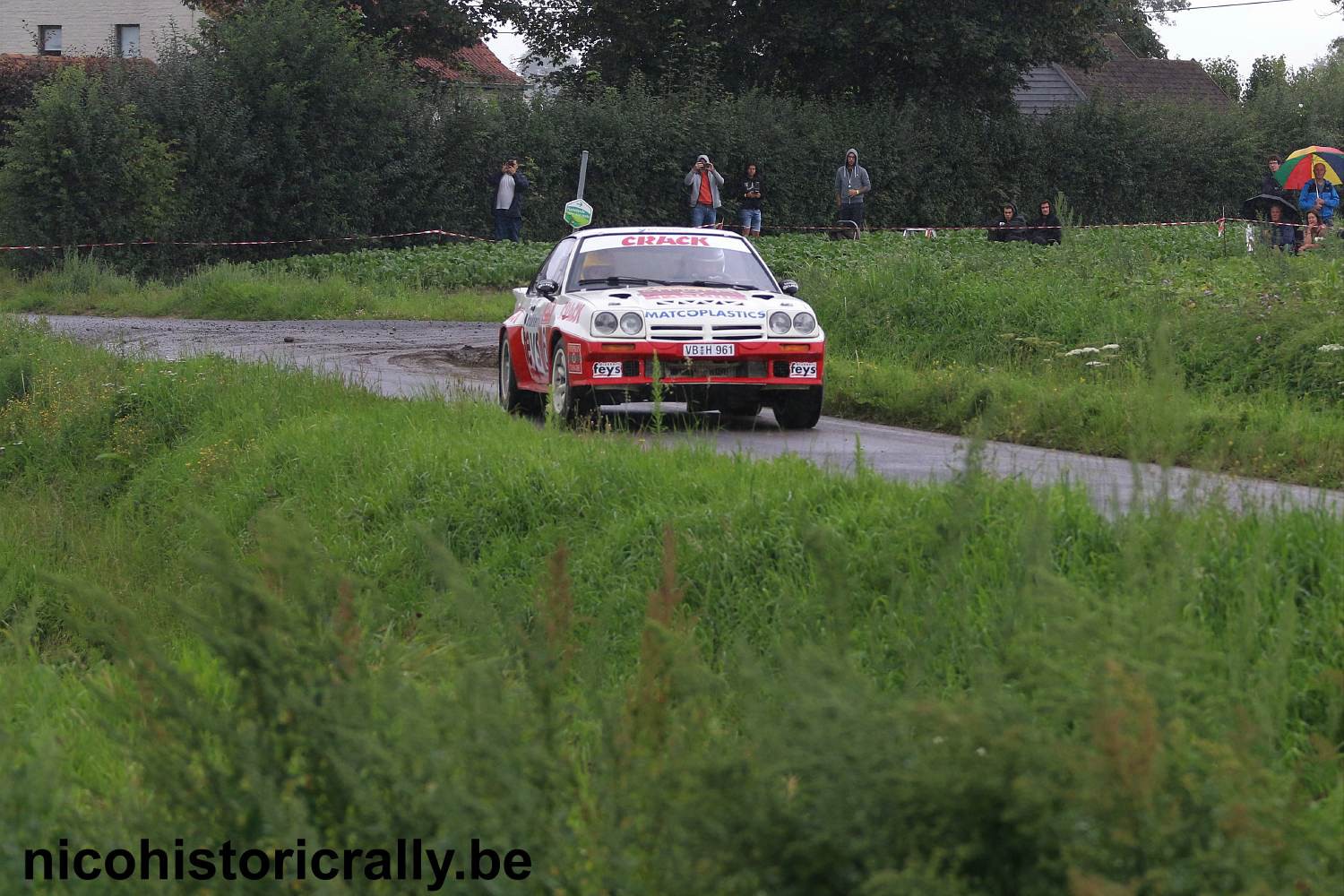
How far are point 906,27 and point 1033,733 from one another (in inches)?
1674

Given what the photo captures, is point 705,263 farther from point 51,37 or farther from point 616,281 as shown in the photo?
point 51,37

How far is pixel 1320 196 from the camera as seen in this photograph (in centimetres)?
2823

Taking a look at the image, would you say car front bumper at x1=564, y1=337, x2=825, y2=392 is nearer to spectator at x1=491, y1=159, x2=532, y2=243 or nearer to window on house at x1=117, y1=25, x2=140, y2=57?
spectator at x1=491, y1=159, x2=532, y2=243

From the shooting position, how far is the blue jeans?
34.5 m

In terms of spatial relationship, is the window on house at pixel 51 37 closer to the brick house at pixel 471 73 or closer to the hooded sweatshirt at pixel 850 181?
the brick house at pixel 471 73

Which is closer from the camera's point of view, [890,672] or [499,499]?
[890,672]

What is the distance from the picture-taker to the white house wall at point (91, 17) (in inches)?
2448

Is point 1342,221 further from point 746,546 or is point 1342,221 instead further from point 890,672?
point 890,672

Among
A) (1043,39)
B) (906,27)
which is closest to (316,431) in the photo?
(906,27)

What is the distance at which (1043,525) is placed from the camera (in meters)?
4.90

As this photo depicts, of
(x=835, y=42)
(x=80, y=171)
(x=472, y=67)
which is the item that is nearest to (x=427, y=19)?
(x=472, y=67)

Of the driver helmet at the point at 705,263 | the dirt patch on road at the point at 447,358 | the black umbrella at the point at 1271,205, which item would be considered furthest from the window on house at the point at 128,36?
the driver helmet at the point at 705,263
